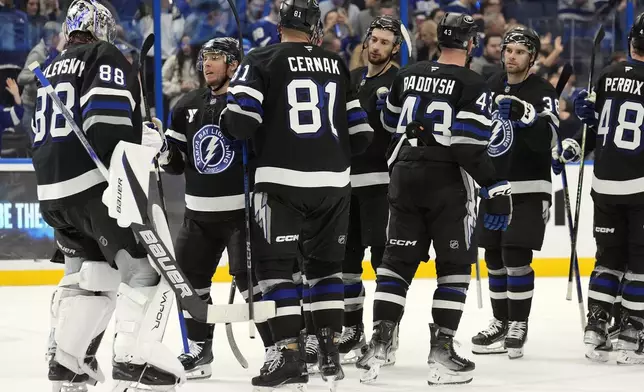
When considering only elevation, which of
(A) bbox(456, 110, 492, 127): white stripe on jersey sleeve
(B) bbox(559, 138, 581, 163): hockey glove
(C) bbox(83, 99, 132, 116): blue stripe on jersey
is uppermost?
(C) bbox(83, 99, 132, 116): blue stripe on jersey

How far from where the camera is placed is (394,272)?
4109 mm

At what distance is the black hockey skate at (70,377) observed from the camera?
12.0 ft

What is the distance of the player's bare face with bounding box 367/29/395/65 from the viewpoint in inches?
181

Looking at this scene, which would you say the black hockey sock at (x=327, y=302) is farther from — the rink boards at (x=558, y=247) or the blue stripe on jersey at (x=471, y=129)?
the rink boards at (x=558, y=247)

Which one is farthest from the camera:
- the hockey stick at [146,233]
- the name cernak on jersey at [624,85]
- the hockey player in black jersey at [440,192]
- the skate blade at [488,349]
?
the skate blade at [488,349]

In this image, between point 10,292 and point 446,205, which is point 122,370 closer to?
point 446,205

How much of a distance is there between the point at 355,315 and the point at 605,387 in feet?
3.67

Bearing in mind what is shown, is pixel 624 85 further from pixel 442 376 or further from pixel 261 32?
pixel 261 32

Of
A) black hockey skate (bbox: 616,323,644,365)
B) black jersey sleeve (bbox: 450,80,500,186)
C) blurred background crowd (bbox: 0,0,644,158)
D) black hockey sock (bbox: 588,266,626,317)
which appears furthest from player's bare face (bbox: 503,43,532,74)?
blurred background crowd (bbox: 0,0,644,158)

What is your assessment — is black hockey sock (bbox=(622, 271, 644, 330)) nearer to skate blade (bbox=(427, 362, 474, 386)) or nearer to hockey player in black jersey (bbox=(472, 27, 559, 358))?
hockey player in black jersey (bbox=(472, 27, 559, 358))

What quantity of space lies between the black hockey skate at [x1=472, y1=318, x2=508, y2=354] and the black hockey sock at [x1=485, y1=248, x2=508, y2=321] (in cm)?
4

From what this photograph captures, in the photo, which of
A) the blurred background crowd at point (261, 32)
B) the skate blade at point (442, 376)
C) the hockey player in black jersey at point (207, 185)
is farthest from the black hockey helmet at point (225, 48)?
the blurred background crowd at point (261, 32)

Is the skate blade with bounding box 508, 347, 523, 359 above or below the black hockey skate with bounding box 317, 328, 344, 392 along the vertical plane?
below

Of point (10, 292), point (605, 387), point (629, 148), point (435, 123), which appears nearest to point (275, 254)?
point (435, 123)
